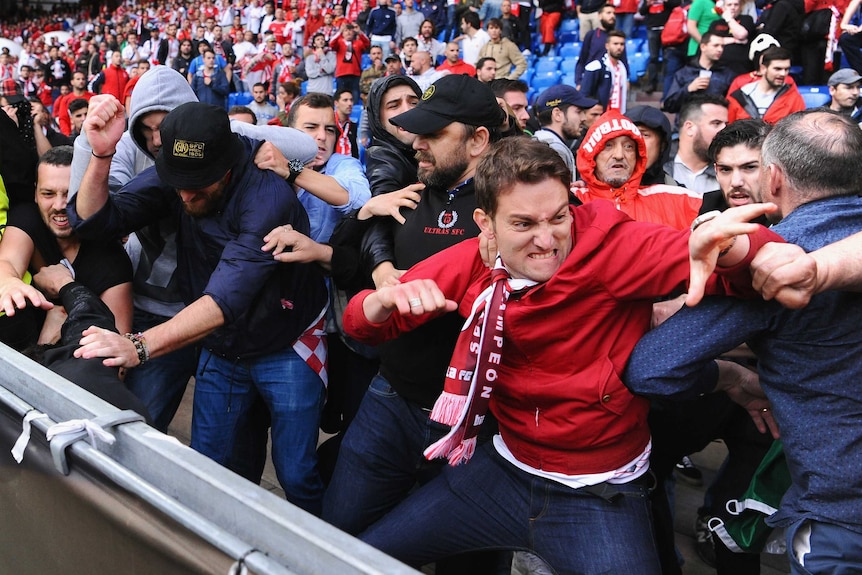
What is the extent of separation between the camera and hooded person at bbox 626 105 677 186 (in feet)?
12.9

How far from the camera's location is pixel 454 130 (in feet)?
A: 8.09

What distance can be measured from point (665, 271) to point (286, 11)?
1678 cm

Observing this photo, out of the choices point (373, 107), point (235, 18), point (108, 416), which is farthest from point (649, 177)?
point (235, 18)

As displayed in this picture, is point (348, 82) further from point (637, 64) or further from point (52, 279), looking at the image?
point (52, 279)

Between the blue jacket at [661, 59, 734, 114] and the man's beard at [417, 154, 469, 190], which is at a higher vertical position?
the man's beard at [417, 154, 469, 190]

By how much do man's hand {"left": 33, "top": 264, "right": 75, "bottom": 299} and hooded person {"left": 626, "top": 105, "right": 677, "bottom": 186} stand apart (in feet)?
9.21

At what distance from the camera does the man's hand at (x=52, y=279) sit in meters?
2.69

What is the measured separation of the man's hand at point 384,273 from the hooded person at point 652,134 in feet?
6.25

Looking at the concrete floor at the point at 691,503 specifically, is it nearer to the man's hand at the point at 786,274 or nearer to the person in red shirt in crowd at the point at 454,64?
the man's hand at the point at 786,274

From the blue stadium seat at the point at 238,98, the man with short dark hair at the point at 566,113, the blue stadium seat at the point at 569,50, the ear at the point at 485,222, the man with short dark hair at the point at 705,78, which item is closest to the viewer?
the ear at the point at 485,222

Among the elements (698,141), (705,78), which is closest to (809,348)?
(698,141)

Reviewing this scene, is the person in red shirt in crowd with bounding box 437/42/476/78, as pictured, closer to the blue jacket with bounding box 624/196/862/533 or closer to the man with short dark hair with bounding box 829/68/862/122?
the man with short dark hair with bounding box 829/68/862/122

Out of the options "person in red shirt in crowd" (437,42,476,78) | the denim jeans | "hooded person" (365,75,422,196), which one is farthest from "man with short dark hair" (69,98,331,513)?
"person in red shirt in crowd" (437,42,476,78)

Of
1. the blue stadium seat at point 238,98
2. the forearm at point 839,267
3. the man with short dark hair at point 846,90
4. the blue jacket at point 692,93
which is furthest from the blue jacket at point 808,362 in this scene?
the blue stadium seat at point 238,98
